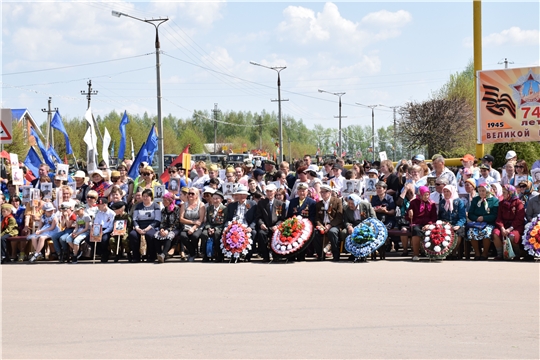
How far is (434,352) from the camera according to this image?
7.75m

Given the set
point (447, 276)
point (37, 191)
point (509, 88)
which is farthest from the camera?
point (509, 88)

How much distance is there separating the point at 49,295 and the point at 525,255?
28.8ft

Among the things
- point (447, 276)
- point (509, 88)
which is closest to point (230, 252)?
point (447, 276)

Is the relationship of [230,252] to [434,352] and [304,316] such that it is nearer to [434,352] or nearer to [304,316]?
[304,316]

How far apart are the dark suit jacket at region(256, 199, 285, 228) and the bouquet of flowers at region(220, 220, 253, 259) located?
42 cm

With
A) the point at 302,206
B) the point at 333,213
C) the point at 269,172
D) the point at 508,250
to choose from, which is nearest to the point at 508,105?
the point at 269,172

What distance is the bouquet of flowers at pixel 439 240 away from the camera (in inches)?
601

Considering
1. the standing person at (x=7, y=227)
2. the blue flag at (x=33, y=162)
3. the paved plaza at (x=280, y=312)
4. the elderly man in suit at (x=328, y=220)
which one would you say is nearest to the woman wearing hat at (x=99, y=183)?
the standing person at (x=7, y=227)

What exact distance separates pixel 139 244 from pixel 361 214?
4.78 meters

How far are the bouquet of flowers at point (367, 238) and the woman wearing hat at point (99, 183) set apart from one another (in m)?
6.46

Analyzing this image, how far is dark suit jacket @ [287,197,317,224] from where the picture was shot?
16.4 metres

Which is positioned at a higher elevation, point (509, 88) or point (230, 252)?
point (509, 88)

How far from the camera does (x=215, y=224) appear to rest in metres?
17.0

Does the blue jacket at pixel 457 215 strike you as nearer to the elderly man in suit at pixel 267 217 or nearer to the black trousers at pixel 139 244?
the elderly man in suit at pixel 267 217
